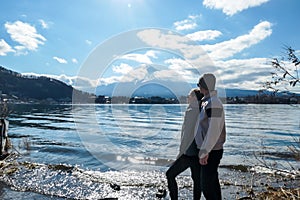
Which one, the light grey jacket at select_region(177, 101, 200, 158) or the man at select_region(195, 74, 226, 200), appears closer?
the man at select_region(195, 74, 226, 200)

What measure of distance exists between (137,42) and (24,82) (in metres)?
152

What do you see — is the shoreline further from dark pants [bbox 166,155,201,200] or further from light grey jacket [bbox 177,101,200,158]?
light grey jacket [bbox 177,101,200,158]

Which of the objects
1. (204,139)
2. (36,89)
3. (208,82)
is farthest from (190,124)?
(36,89)

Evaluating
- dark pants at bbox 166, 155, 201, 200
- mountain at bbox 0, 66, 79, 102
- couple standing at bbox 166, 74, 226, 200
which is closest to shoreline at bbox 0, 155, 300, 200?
dark pants at bbox 166, 155, 201, 200

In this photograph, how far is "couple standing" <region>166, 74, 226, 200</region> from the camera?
3711 mm

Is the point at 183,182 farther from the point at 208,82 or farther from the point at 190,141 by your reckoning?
the point at 208,82

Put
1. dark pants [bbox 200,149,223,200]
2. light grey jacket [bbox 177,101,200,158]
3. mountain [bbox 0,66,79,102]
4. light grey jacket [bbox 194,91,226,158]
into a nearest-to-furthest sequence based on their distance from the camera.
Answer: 1. light grey jacket [bbox 194,91,226,158]
2. dark pants [bbox 200,149,223,200]
3. light grey jacket [bbox 177,101,200,158]
4. mountain [bbox 0,66,79,102]

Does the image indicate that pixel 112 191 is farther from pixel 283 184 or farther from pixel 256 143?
pixel 256 143

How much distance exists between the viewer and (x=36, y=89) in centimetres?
13612

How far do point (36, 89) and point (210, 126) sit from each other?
475ft

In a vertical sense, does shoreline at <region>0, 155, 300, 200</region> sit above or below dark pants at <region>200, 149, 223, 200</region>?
Answer: below

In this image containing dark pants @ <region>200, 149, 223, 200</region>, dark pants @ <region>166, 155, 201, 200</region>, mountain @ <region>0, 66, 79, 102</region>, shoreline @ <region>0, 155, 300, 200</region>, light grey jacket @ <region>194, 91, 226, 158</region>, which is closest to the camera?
light grey jacket @ <region>194, 91, 226, 158</region>

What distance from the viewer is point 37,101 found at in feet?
417

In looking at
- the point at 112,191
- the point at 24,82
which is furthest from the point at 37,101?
the point at 112,191
